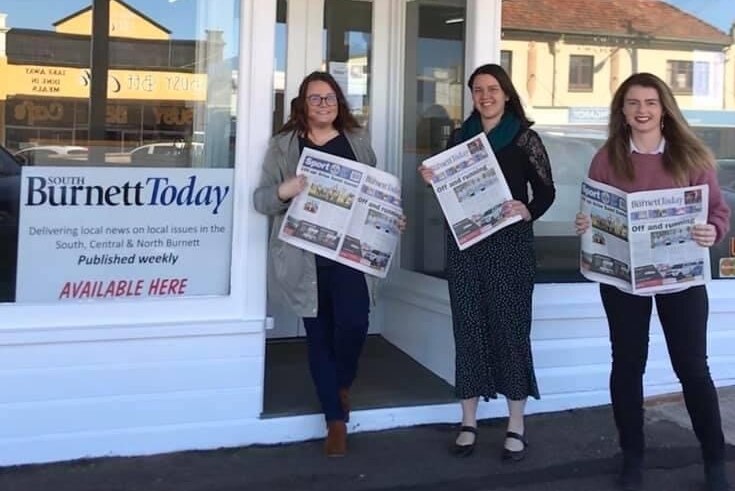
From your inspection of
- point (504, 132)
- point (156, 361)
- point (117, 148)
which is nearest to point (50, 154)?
point (117, 148)

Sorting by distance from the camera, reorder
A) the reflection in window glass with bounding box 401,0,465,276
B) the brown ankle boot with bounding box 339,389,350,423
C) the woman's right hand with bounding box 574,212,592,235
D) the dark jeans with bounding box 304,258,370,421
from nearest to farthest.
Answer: the woman's right hand with bounding box 574,212,592,235 → the dark jeans with bounding box 304,258,370,421 → the brown ankle boot with bounding box 339,389,350,423 → the reflection in window glass with bounding box 401,0,465,276

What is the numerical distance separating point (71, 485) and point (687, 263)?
2.75 metres

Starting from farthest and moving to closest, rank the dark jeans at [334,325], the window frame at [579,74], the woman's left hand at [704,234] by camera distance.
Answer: the window frame at [579,74]
the dark jeans at [334,325]
the woman's left hand at [704,234]

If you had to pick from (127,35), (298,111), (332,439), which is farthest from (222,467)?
(127,35)

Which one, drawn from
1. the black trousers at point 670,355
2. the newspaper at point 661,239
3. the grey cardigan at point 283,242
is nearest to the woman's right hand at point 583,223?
the newspaper at point 661,239

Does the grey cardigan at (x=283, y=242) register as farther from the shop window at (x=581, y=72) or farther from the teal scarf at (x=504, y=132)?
the shop window at (x=581, y=72)

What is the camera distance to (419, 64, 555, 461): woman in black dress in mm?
4133

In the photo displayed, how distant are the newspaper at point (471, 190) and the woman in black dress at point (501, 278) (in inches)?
2.2

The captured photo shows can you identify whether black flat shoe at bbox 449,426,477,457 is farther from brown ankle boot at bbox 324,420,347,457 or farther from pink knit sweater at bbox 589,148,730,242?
pink knit sweater at bbox 589,148,730,242

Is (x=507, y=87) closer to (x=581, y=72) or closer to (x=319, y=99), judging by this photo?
(x=319, y=99)

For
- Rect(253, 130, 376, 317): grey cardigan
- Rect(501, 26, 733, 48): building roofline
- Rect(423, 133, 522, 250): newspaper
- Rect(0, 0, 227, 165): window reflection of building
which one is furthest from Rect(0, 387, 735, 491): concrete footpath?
Rect(501, 26, 733, 48): building roofline

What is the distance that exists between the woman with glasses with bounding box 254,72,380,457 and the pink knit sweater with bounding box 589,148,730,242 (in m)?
1.21

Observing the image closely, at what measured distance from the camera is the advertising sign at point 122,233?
401cm

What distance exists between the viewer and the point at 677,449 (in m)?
4.45
